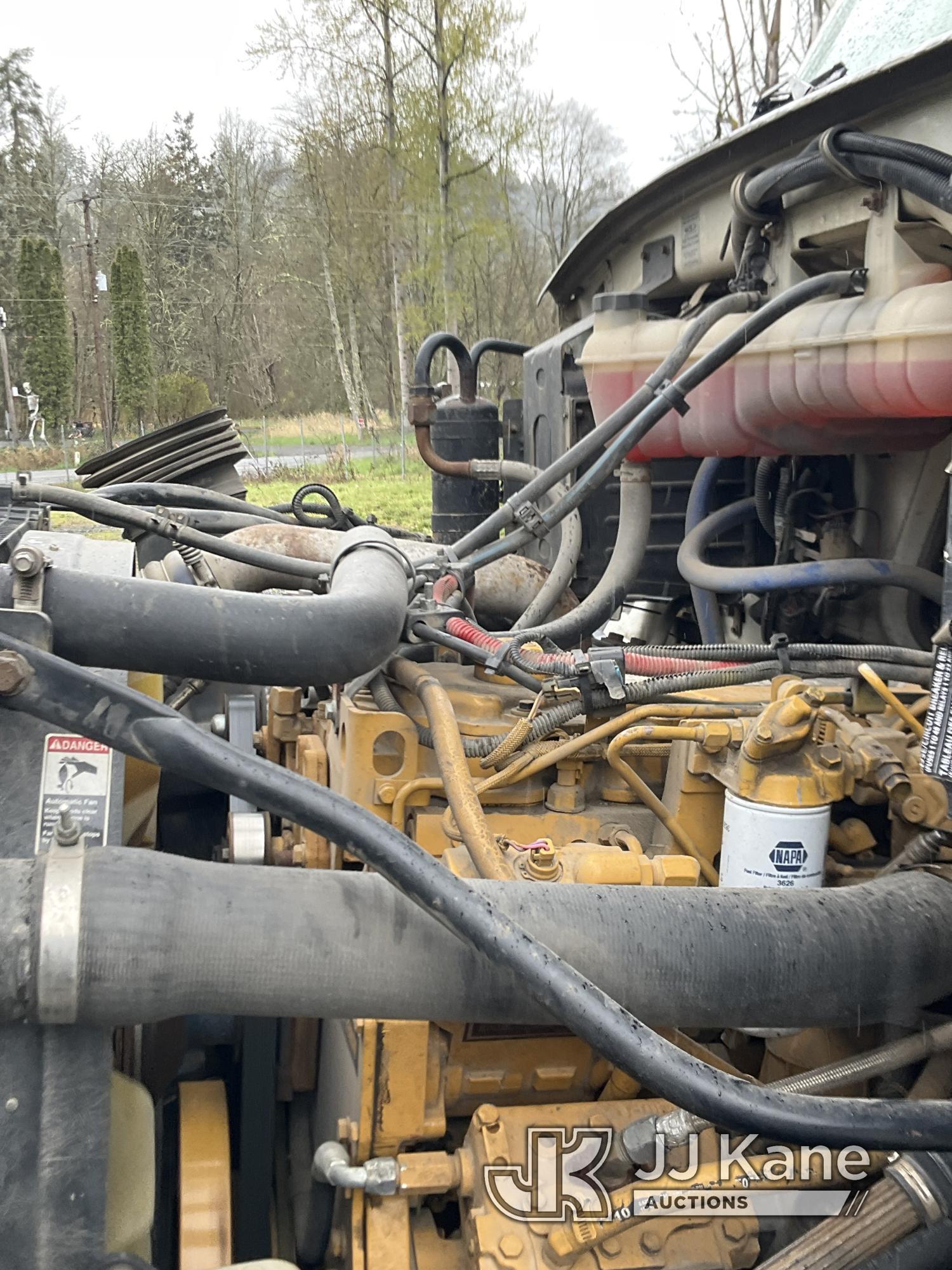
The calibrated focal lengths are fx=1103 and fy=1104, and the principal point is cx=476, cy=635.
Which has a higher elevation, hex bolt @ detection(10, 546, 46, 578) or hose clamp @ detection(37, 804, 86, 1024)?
hex bolt @ detection(10, 546, 46, 578)

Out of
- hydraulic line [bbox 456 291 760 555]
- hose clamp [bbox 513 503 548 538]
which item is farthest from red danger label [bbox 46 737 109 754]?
hose clamp [bbox 513 503 548 538]

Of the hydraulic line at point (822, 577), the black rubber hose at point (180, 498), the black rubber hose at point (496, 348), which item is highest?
the black rubber hose at point (496, 348)

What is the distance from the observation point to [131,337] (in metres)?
20.9

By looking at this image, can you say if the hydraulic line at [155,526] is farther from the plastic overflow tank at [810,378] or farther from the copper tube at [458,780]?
the plastic overflow tank at [810,378]

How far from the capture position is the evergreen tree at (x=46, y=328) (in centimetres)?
2206

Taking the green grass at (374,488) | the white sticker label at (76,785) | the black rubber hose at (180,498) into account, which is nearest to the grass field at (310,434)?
the green grass at (374,488)

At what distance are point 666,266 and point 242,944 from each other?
→ 6.80ft

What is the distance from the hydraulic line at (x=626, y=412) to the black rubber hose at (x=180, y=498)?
0.87 meters

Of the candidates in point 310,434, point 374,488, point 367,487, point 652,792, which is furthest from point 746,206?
point 310,434

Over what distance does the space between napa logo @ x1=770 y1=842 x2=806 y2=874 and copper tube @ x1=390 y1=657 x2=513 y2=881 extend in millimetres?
349

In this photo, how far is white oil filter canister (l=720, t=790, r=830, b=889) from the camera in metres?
1.38

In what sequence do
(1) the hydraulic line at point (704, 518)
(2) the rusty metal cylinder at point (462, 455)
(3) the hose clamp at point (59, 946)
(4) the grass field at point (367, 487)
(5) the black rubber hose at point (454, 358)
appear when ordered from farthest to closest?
(4) the grass field at point (367, 487)
(2) the rusty metal cylinder at point (462, 455)
(5) the black rubber hose at point (454, 358)
(1) the hydraulic line at point (704, 518)
(3) the hose clamp at point (59, 946)

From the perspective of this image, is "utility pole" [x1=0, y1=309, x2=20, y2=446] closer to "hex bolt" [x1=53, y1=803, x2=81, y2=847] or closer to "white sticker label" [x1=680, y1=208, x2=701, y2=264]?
"white sticker label" [x1=680, y1=208, x2=701, y2=264]

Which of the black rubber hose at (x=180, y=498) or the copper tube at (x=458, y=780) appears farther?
the black rubber hose at (x=180, y=498)
